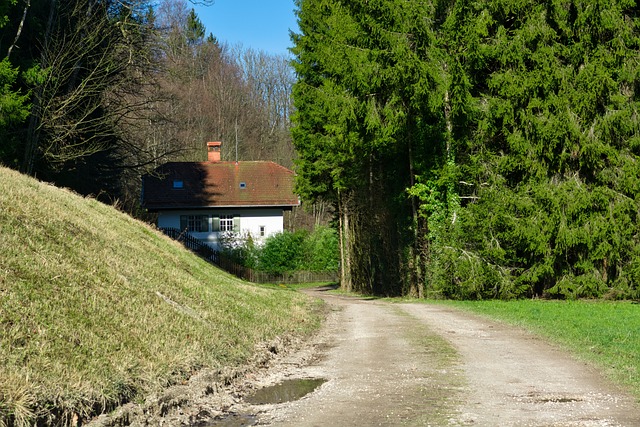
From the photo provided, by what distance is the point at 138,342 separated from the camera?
34.0 feet

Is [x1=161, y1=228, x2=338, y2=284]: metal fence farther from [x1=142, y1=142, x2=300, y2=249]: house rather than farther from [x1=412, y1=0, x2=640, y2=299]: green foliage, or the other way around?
[x1=412, y1=0, x2=640, y2=299]: green foliage

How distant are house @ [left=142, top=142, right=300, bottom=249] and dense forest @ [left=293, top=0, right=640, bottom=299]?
2844 centimetres

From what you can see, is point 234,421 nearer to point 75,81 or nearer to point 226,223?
point 75,81

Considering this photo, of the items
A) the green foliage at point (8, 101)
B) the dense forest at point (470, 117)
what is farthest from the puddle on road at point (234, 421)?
the green foliage at point (8, 101)

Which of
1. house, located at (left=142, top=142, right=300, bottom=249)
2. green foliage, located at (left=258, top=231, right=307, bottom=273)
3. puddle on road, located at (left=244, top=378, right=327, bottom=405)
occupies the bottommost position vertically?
puddle on road, located at (left=244, top=378, right=327, bottom=405)

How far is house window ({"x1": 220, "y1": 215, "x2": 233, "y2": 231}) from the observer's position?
188 ft

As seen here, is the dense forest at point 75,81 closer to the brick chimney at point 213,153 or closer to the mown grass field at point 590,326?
the mown grass field at point 590,326

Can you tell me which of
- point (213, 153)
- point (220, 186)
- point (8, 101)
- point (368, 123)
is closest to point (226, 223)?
point (220, 186)

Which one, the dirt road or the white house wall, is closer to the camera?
the dirt road

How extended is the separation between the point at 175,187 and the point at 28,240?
1803 inches

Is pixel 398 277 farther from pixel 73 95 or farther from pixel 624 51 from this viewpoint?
pixel 73 95

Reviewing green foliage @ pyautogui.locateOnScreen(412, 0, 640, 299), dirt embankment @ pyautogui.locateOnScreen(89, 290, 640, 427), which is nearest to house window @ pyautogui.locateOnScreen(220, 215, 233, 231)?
green foliage @ pyautogui.locateOnScreen(412, 0, 640, 299)

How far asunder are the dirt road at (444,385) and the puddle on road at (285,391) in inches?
7.8

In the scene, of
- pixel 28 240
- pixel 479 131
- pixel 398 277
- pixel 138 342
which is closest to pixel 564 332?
pixel 138 342
